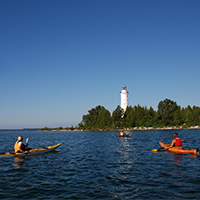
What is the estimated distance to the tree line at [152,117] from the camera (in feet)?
367

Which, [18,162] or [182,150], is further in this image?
[182,150]

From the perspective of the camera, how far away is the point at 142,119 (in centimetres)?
11475

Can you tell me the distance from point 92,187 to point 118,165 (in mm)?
6294

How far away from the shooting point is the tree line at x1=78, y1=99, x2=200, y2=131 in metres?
112

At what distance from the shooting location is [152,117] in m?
116

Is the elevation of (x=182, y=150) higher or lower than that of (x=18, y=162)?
higher

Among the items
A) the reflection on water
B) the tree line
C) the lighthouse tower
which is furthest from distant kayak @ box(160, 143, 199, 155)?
the lighthouse tower

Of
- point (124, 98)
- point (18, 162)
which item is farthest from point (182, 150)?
point (124, 98)

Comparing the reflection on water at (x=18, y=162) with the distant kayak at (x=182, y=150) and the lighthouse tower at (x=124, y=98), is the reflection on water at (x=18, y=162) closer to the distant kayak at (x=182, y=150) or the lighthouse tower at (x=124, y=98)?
the distant kayak at (x=182, y=150)

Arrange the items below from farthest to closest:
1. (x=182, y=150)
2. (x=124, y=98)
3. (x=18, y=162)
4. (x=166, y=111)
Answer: (x=124, y=98), (x=166, y=111), (x=182, y=150), (x=18, y=162)

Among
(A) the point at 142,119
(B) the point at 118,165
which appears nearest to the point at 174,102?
(A) the point at 142,119

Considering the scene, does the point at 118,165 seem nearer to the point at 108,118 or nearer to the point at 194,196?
the point at 194,196

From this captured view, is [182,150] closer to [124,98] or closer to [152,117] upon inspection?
[152,117]

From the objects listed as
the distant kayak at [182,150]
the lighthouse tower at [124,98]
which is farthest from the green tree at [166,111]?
the distant kayak at [182,150]
